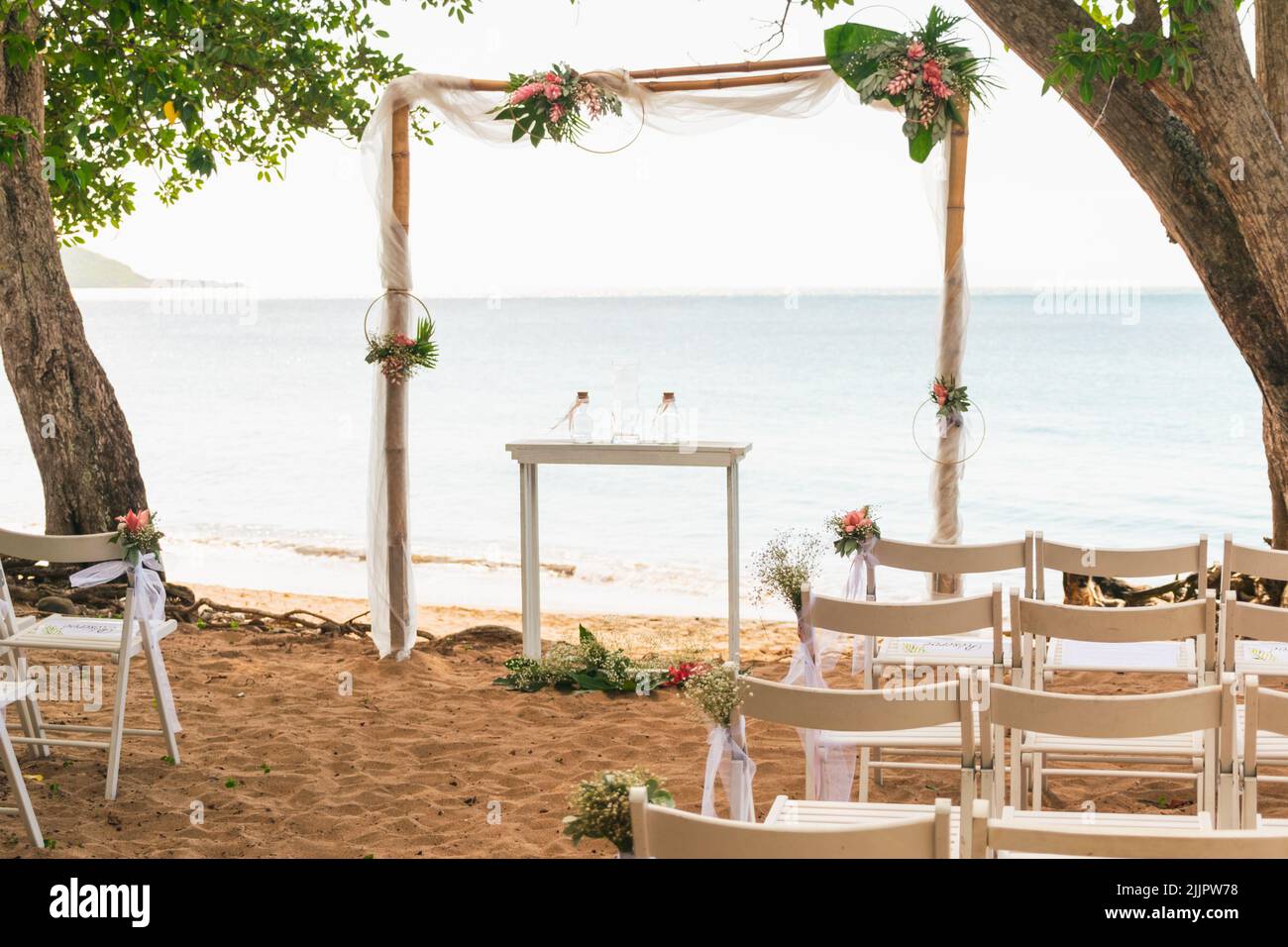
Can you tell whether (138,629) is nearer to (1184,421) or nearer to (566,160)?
(1184,421)

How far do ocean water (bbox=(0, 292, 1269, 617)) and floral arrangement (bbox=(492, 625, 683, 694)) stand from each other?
164 cm

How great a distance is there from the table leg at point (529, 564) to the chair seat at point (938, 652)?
5.79 feet

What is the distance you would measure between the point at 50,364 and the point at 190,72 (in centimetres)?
182

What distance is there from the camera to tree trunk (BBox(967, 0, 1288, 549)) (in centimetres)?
488

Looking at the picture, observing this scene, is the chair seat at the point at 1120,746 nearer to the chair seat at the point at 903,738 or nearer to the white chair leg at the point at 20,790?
the chair seat at the point at 903,738

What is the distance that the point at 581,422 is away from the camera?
5430mm

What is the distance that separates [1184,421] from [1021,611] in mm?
19605

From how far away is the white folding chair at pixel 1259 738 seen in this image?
94.6 inches

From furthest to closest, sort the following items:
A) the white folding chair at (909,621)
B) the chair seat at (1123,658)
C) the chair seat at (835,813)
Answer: the chair seat at (1123,658) < the white folding chair at (909,621) < the chair seat at (835,813)

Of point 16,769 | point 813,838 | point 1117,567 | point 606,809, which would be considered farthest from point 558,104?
point 813,838

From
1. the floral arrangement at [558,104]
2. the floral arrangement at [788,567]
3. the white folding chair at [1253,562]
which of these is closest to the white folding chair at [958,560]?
the floral arrangement at [788,567]

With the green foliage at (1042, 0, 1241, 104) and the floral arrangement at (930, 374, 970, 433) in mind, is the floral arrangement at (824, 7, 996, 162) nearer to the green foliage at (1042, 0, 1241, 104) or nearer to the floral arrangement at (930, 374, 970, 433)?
the green foliage at (1042, 0, 1241, 104)

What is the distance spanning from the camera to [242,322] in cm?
3947
